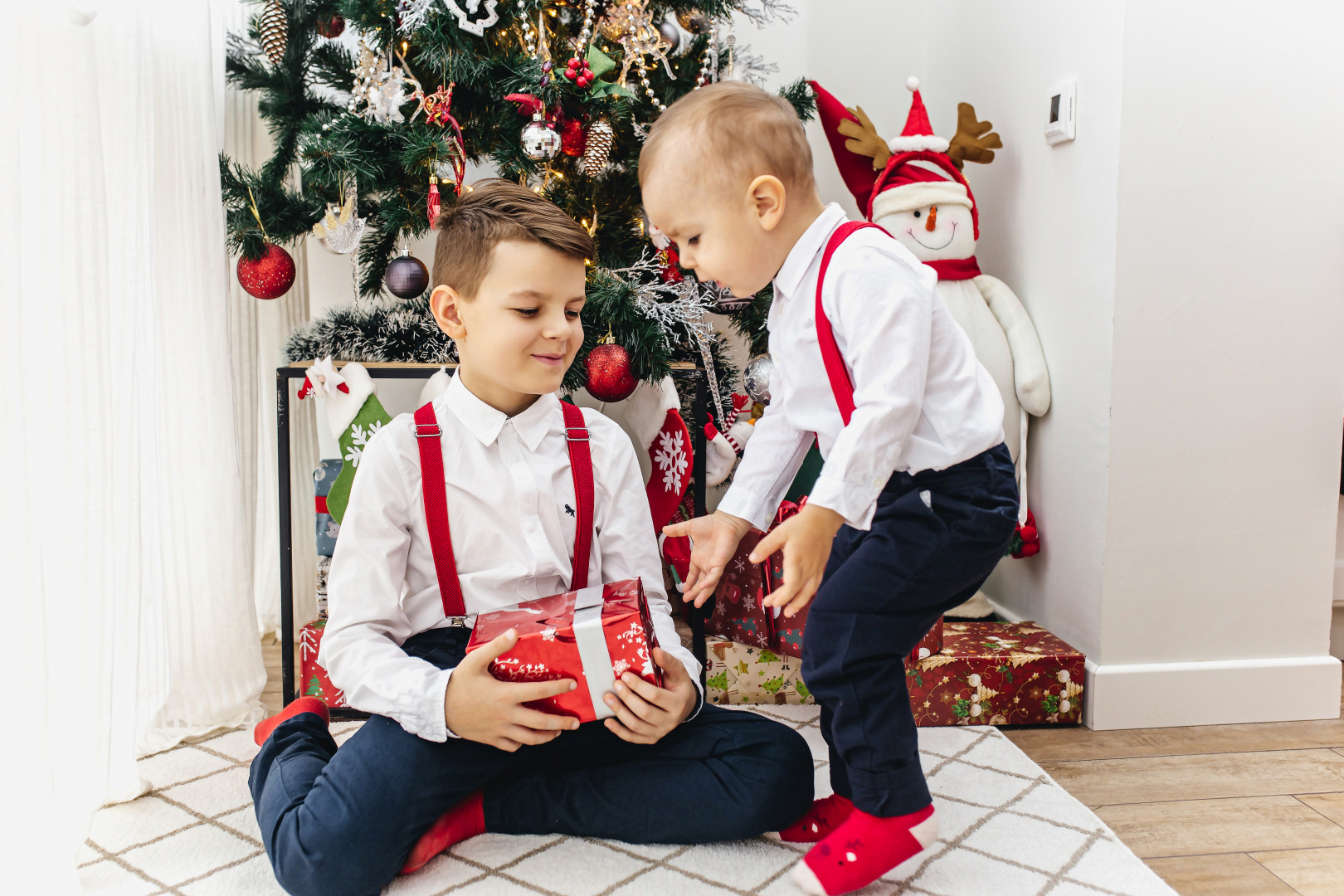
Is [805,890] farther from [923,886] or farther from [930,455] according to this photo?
[930,455]

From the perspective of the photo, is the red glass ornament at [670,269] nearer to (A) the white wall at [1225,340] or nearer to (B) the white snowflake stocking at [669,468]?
(B) the white snowflake stocking at [669,468]

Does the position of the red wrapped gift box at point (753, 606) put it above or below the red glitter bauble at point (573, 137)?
below

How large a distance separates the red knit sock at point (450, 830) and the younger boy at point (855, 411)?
35cm

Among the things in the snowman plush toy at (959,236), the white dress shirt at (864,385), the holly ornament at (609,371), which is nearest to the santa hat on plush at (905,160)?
the snowman plush toy at (959,236)

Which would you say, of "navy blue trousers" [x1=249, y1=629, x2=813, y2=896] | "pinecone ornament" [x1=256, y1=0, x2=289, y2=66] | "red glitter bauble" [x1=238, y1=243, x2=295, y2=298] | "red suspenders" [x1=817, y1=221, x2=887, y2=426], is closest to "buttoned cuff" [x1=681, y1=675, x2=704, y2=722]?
"navy blue trousers" [x1=249, y1=629, x2=813, y2=896]

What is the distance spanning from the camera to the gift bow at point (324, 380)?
1.31 meters

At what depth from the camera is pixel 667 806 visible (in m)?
0.96

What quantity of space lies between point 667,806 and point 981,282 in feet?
3.45

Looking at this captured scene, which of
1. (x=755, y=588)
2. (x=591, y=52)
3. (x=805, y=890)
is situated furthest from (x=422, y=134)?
(x=805, y=890)

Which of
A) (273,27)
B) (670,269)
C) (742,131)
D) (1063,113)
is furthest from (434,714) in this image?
(1063,113)

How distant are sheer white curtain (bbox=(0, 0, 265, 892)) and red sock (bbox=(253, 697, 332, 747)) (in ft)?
0.47

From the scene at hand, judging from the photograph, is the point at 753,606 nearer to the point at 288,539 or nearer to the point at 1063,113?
the point at 288,539

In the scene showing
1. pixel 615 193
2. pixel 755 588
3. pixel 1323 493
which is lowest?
pixel 755 588

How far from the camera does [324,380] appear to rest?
1310mm
